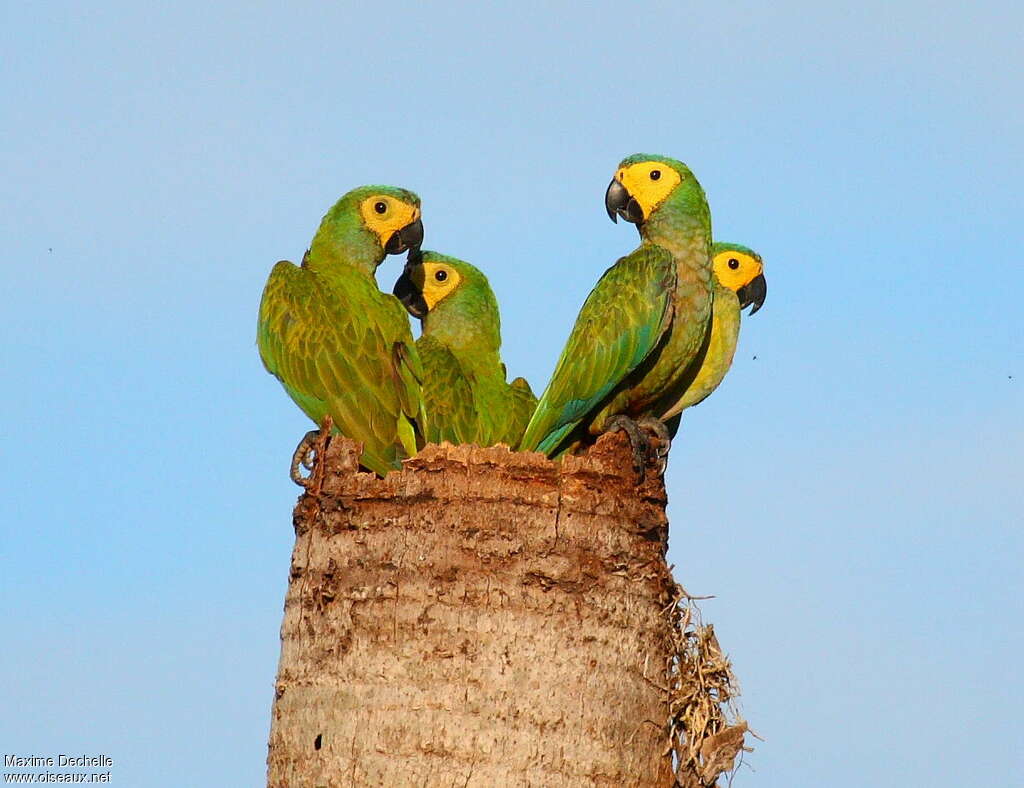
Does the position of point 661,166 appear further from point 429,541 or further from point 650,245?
point 429,541

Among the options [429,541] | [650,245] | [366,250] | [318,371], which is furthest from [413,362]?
[429,541]

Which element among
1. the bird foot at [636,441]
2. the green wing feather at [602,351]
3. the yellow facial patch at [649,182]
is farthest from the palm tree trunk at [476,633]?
the yellow facial patch at [649,182]

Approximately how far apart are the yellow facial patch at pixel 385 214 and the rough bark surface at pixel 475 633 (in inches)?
126

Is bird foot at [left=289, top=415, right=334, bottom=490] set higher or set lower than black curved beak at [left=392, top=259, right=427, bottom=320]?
lower

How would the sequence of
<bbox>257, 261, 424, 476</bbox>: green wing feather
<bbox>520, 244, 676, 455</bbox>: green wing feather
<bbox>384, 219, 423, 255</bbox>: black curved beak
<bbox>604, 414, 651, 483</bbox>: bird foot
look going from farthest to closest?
<bbox>384, 219, 423, 255</bbox>: black curved beak < <bbox>520, 244, 676, 455</bbox>: green wing feather < <bbox>257, 261, 424, 476</bbox>: green wing feather < <bbox>604, 414, 651, 483</bbox>: bird foot

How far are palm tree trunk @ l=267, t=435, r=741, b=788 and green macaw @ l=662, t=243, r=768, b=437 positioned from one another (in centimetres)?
301

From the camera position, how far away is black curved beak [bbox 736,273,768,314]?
31.6 feet

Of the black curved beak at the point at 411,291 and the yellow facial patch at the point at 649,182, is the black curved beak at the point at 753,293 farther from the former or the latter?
the black curved beak at the point at 411,291

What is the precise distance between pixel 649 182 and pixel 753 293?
122 centimetres

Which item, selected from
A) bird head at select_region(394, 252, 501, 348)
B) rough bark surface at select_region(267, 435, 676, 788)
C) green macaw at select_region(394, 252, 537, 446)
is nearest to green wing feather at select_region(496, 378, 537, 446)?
green macaw at select_region(394, 252, 537, 446)

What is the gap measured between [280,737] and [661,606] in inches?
66.5

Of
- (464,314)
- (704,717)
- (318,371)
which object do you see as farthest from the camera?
(464,314)

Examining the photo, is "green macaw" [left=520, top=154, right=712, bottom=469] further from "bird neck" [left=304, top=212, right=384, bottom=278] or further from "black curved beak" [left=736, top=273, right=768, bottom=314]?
"bird neck" [left=304, top=212, right=384, bottom=278]

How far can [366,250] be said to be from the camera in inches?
347
